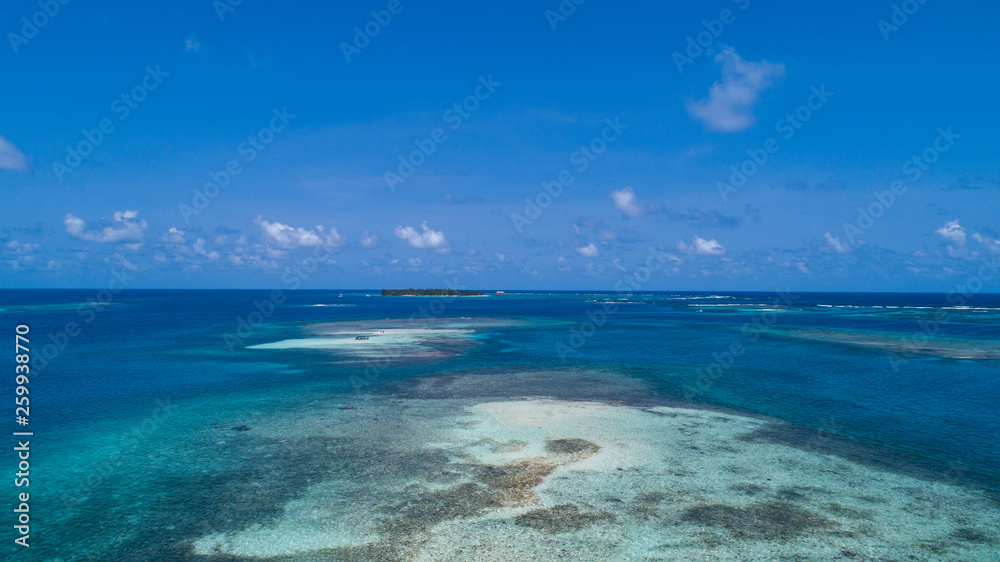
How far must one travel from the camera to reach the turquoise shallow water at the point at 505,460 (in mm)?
12656

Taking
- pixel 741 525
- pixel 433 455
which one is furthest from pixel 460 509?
pixel 741 525

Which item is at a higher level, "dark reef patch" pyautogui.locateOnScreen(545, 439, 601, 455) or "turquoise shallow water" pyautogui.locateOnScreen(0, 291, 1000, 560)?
"dark reef patch" pyautogui.locateOnScreen(545, 439, 601, 455)

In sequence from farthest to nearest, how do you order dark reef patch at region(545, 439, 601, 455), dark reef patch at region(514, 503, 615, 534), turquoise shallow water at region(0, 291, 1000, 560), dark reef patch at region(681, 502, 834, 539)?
1. dark reef patch at region(545, 439, 601, 455)
2. dark reef patch at region(514, 503, 615, 534)
3. dark reef patch at region(681, 502, 834, 539)
4. turquoise shallow water at region(0, 291, 1000, 560)

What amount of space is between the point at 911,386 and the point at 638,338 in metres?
30.4

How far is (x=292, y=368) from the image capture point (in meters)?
38.3

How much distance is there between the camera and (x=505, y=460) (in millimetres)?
17781

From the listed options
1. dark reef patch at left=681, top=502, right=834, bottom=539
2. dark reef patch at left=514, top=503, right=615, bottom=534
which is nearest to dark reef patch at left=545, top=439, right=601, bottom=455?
dark reef patch at left=514, top=503, right=615, bottom=534

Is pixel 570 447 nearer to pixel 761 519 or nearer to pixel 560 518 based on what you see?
pixel 560 518

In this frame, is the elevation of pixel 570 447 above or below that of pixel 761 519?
above

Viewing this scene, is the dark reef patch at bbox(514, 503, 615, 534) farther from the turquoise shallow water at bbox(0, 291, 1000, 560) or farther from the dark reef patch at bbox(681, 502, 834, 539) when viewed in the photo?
the dark reef patch at bbox(681, 502, 834, 539)

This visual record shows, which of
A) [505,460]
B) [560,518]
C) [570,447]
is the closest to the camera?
[560,518]

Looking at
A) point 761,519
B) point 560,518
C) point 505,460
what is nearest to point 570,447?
point 505,460

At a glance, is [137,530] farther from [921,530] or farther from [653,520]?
[921,530]

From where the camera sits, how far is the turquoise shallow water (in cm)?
1266
